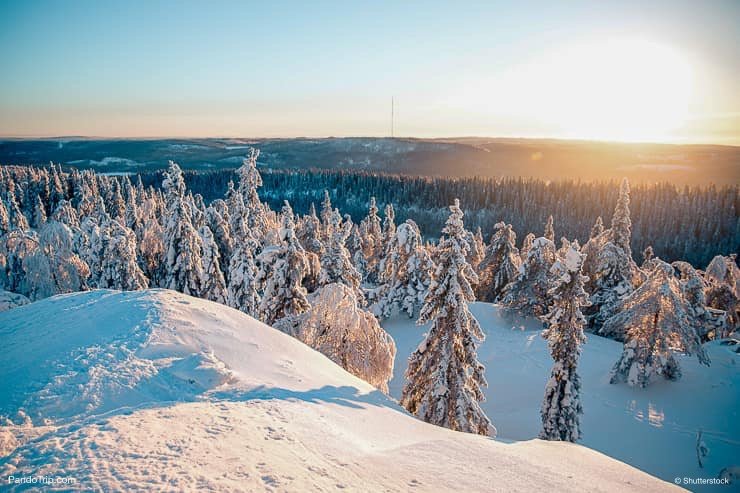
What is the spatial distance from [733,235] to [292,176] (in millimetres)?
134216

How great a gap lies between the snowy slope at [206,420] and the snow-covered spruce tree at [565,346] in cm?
542

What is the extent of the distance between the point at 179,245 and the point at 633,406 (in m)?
25.2

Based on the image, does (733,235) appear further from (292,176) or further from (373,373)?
(292,176)

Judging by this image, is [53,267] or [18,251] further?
[18,251]

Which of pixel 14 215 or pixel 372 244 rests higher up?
pixel 14 215

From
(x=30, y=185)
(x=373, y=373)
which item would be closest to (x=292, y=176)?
(x=30, y=185)

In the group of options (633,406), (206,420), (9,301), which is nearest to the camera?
(206,420)

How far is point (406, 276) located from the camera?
31094 mm

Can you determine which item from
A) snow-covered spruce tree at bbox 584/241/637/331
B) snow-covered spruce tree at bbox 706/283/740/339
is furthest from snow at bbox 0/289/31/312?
snow-covered spruce tree at bbox 706/283/740/339

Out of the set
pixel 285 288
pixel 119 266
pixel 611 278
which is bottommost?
pixel 611 278

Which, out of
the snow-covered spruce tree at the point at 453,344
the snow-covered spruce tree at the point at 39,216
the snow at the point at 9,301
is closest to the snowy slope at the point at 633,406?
the snow-covered spruce tree at the point at 453,344

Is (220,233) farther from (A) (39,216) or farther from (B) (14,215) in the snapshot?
(A) (39,216)

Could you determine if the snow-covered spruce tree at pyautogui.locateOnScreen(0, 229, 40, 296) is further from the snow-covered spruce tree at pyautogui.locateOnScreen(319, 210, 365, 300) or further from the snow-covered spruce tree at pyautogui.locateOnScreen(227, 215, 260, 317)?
the snow-covered spruce tree at pyautogui.locateOnScreen(319, 210, 365, 300)

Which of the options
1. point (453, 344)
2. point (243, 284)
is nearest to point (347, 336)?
point (453, 344)
